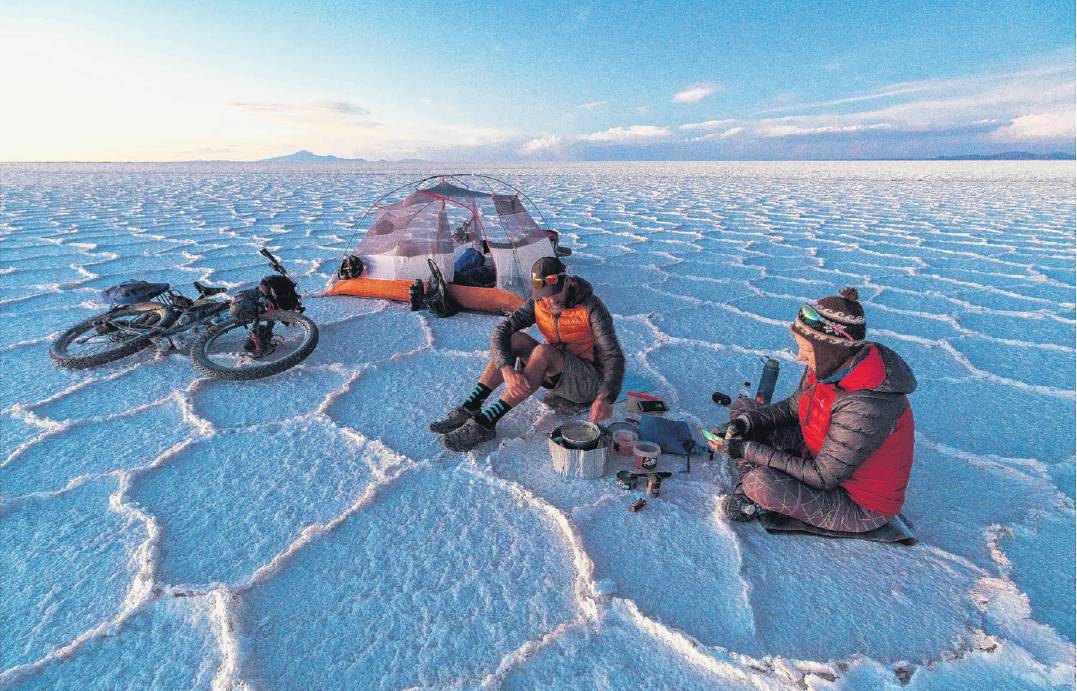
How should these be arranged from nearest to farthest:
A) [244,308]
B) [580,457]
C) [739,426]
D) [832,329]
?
[832,329] < [739,426] < [580,457] < [244,308]

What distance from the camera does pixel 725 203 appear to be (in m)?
14.8

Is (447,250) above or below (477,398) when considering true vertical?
above

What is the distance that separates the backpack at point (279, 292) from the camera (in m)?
3.56

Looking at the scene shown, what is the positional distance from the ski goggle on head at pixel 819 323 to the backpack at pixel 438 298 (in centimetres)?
318

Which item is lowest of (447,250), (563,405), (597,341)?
(563,405)

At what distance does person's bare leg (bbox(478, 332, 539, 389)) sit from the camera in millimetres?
2600

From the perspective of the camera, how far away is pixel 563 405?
281 cm

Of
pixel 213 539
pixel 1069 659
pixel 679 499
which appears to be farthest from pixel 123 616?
pixel 1069 659

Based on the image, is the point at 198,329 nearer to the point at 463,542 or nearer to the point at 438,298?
the point at 438,298

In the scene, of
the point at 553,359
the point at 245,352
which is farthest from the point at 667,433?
the point at 245,352

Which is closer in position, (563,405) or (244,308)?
(563,405)

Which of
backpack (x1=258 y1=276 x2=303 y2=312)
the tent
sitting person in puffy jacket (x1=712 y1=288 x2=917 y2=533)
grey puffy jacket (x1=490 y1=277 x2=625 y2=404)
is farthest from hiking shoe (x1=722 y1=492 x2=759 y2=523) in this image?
Answer: backpack (x1=258 y1=276 x2=303 y2=312)

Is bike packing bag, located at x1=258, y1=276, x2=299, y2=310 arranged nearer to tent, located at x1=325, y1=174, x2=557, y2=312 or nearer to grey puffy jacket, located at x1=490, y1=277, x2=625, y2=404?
tent, located at x1=325, y1=174, x2=557, y2=312

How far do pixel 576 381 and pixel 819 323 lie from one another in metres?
1.21
